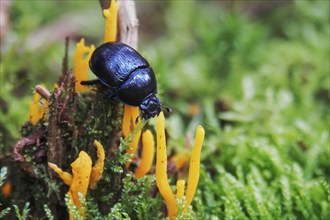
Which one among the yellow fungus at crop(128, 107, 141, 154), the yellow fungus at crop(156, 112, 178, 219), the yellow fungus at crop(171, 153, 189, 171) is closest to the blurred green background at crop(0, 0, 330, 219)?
the yellow fungus at crop(171, 153, 189, 171)

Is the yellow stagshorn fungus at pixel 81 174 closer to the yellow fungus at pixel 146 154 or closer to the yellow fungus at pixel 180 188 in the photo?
the yellow fungus at pixel 146 154

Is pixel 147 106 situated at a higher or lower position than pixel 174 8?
lower

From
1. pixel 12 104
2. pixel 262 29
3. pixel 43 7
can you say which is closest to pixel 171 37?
pixel 262 29

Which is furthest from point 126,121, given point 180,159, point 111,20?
point 180,159

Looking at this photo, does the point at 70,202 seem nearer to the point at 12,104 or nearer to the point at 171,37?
the point at 12,104

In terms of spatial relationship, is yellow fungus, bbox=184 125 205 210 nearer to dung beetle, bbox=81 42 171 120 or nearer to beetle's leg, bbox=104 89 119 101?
dung beetle, bbox=81 42 171 120

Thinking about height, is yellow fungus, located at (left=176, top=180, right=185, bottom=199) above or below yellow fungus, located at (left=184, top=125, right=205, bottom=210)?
below

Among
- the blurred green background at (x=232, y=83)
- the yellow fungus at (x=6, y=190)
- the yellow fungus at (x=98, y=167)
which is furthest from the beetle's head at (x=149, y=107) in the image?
the yellow fungus at (x=6, y=190)
